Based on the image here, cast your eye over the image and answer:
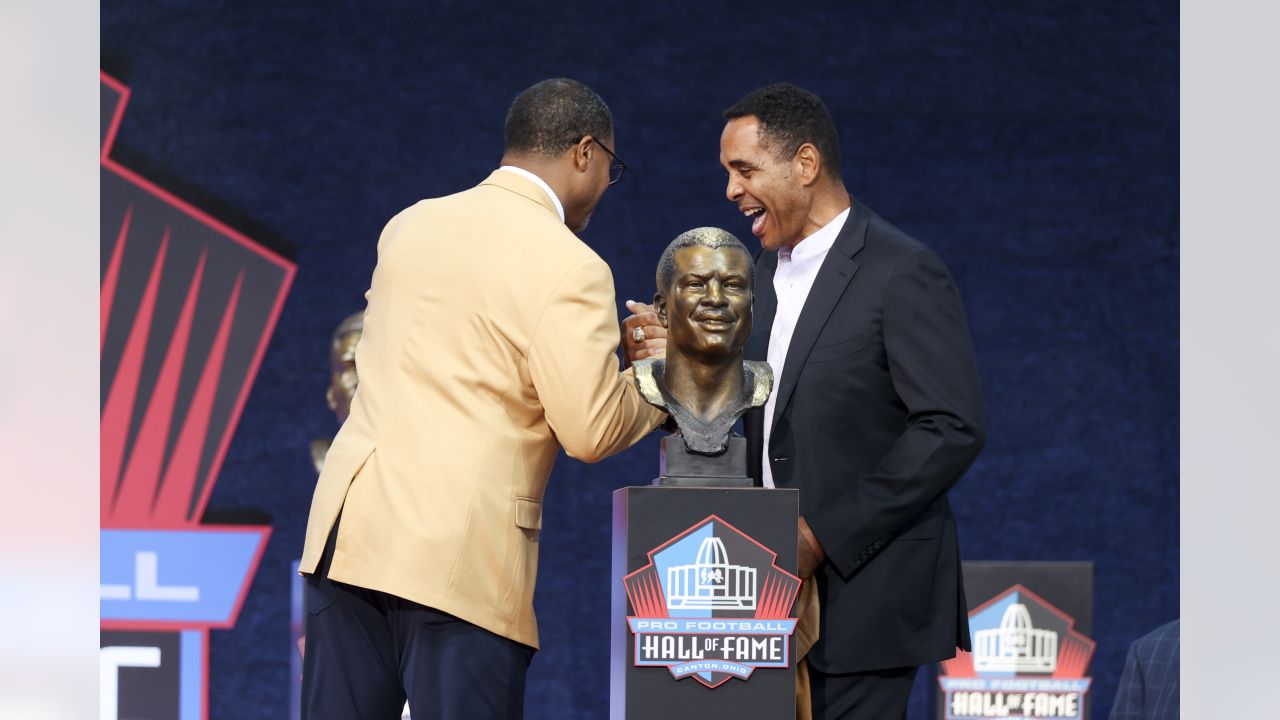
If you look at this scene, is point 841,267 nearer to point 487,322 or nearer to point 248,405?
point 487,322

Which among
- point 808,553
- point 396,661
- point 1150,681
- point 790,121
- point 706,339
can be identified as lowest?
point 1150,681

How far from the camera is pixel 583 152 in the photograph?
2.56 metres

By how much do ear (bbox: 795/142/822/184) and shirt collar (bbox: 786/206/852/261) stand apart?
96mm

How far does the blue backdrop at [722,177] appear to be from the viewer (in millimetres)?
5117

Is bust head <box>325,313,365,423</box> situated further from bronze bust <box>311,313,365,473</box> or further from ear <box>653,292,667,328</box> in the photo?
ear <box>653,292,667,328</box>

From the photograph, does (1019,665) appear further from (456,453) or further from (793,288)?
(456,453)

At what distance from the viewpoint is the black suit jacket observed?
8.02ft

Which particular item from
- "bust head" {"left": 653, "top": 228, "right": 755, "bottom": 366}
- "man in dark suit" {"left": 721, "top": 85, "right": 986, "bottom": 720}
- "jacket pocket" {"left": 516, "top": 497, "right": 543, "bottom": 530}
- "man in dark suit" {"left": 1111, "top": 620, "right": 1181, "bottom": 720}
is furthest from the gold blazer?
"man in dark suit" {"left": 1111, "top": 620, "right": 1181, "bottom": 720}

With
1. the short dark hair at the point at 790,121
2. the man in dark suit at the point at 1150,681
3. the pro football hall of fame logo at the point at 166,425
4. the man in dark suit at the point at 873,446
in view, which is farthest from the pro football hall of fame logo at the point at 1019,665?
the pro football hall of fame logo at the point at 166,425

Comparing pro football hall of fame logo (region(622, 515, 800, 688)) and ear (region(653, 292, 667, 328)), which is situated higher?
ear (region(653, 292, 667, 328))

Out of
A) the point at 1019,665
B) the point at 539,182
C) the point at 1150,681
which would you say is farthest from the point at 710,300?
the point at 1150,681

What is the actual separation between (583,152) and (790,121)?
45 centimetres

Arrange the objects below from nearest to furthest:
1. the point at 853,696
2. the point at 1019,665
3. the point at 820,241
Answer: the point at 853,696 → the point at 820,241 → the point at 1019,665

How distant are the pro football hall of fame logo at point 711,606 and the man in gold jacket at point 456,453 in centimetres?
21
